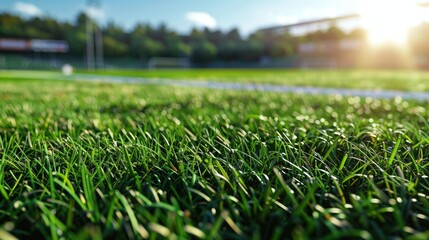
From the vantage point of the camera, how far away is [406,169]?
1312mm

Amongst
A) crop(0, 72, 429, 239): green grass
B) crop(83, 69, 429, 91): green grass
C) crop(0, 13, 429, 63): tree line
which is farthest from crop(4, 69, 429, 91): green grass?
crop(0, 13, 429, 63): tree line

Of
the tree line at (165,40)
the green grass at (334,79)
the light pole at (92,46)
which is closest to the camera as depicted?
the green grass at (334,79)

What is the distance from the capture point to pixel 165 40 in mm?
68062

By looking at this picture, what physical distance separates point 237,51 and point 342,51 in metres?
19.1

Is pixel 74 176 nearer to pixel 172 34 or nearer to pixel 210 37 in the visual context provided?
pixel 172 34

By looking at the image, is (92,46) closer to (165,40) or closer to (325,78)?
(165,40)

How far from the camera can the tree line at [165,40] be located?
55875 mm

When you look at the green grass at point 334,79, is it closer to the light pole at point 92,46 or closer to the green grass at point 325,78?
the green grass at point 325,78

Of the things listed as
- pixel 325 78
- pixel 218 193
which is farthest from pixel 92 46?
pixel 218 193

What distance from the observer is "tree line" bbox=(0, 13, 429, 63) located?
55.9 meters

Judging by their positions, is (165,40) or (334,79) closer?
(334,79)

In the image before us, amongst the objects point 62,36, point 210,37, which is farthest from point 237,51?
point 62,36

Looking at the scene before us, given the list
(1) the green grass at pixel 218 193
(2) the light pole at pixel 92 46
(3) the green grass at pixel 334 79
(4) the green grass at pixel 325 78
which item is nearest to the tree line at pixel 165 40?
(2) the light pole at pixel 92 46

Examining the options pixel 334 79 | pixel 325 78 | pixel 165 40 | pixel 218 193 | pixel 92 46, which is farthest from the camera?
pixel 165 40
